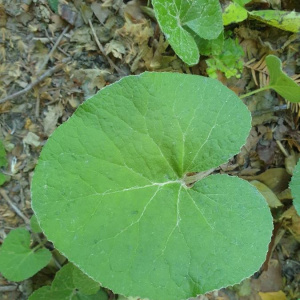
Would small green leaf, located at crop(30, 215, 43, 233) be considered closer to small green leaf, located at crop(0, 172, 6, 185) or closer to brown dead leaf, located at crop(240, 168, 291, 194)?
small green leaf, located at crop(0, 172, 6, 185)

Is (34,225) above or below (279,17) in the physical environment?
below

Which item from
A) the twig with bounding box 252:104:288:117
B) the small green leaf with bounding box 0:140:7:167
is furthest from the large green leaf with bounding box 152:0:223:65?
the small green leaf with bounding box 0:140:7:167

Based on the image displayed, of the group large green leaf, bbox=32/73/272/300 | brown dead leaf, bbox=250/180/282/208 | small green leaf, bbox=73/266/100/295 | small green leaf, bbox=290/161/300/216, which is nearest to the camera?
large green leaf, bbox=32/73/272/300

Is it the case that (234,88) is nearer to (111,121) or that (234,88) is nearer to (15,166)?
(111,121)

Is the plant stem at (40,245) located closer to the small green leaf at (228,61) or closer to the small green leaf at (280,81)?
the small green leaf at (228,61)

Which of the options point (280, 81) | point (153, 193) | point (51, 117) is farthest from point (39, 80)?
point (280, 81)

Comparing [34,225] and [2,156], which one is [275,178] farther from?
[2,156]
